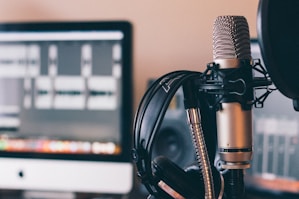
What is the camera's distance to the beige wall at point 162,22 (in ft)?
4.09

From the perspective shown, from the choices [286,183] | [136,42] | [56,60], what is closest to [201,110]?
[286,183]

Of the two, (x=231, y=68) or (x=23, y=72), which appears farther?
(x=23, y=72)

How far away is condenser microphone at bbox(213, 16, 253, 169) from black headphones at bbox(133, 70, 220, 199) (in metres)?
0.04

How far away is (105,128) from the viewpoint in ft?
3.59

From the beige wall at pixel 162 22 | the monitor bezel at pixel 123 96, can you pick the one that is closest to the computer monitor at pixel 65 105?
the monitor bezel at pixel 123 96

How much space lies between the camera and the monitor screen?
99cm

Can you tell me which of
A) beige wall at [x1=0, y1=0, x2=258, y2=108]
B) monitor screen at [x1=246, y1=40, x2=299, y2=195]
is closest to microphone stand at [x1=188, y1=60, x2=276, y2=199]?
monitor screen at [x1=246, y1=40, x2=299, y2=195]

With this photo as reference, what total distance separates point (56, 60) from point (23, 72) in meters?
0.08

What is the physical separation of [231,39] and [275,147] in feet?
1.49

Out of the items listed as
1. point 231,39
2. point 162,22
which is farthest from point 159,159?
point 162,22

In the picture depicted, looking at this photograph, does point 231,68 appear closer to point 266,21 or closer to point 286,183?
point 266,21

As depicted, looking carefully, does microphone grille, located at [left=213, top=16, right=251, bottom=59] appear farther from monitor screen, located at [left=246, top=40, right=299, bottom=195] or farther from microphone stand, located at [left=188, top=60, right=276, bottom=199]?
monitor screen, located at [left=246, top=40, right=299, bottom=195]

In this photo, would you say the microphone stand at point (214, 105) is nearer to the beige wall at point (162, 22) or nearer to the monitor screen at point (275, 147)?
the monitor screen at point (275, 147)

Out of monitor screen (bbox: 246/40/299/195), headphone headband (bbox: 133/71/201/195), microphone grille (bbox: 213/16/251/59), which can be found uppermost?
microphone grille (bbox: 213/16/251/59)
